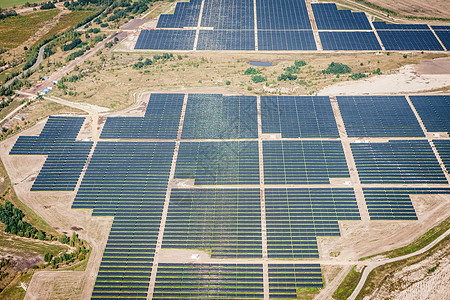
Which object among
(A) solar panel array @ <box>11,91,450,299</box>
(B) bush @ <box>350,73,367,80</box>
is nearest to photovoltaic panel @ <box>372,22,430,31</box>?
(B) bush @ <box>350,73,367,80</box>

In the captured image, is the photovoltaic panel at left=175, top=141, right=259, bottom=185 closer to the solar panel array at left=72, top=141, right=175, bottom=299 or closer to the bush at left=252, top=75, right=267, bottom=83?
the solar panel array at left=72, top=141, right=175, bottom=299

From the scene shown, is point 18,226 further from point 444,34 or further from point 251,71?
point 444,34

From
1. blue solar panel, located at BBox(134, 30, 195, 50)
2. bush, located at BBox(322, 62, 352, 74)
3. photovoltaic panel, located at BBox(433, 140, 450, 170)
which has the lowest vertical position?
photovoltaic panel, located at BBox(433, 140, 450, 170)

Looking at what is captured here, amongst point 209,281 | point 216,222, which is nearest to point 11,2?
point 216,222

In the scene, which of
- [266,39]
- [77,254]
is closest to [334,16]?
[266,39]

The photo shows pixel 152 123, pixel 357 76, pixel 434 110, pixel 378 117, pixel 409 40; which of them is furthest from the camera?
pixel 409 40

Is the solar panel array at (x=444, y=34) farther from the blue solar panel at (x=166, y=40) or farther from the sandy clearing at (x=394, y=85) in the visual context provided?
the blue solar panel at (x=166, y=40)
